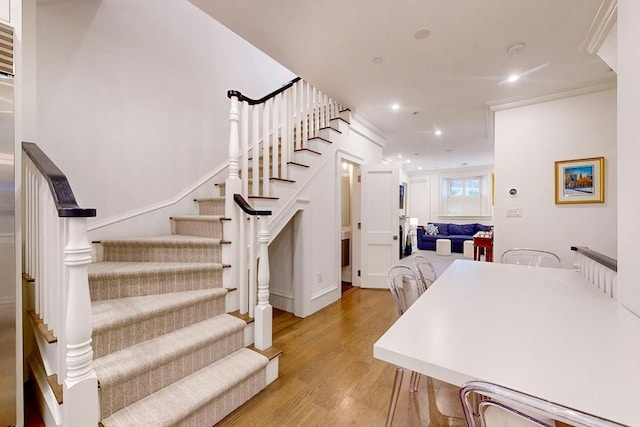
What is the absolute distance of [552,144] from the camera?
3.22 m

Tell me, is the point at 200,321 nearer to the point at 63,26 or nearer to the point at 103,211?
the point at 103,211

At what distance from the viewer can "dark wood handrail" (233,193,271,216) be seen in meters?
2.00

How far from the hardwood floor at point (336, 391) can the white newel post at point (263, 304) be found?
0.31 m

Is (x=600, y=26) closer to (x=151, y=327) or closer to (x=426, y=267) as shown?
(x=426, y=267)

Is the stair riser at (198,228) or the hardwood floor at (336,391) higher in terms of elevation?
the stair riser at (198,228)

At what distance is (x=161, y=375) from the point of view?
1.49 m

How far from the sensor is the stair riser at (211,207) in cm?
261

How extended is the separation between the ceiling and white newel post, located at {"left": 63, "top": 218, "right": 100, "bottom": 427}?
175 cm

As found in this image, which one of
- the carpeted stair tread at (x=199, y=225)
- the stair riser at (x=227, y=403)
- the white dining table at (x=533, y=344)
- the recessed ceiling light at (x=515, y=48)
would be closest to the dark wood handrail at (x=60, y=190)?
the carpeted stair tread at (x=199, y=225)

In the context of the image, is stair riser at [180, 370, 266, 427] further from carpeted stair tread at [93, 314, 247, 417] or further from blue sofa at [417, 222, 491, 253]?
blue sofa at [417, 222, 491, 253]

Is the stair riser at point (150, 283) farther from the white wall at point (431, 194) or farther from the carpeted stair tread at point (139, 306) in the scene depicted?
the white wall at point (431, 194)

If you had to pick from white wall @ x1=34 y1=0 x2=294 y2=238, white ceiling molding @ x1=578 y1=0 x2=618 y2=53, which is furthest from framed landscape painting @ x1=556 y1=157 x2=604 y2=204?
white wall @ x1=34 y1=0 x2=294 y2=238

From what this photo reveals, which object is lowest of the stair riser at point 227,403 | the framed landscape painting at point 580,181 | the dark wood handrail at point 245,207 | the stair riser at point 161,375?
the stair riser at point 227,403

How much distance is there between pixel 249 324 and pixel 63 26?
2678 mm
